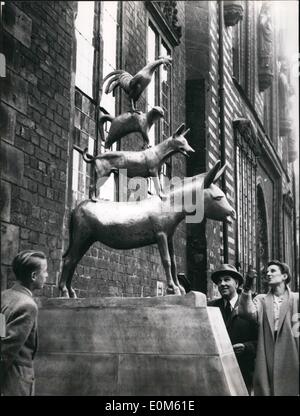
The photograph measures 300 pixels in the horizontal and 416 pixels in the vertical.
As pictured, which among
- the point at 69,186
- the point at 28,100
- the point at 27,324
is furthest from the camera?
the point at 69,186

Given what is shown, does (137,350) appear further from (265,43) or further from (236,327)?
(265,43)

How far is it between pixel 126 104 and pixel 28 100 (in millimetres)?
4013

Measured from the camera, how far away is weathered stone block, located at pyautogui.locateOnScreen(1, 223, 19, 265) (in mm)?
5506

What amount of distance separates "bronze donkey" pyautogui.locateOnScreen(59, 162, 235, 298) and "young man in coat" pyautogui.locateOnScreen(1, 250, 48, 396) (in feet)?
4.03

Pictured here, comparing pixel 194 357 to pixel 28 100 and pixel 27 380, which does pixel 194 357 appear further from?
pixel 28 100

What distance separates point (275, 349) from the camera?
5355 mm

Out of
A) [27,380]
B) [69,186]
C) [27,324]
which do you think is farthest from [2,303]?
[69,186]

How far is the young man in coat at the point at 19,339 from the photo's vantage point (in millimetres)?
3857

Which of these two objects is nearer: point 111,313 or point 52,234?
point 111,313

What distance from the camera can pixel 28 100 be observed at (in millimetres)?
6188

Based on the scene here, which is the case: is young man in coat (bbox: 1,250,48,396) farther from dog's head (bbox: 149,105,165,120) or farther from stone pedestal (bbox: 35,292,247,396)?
dog's head (bbox: 149,105,165,120)

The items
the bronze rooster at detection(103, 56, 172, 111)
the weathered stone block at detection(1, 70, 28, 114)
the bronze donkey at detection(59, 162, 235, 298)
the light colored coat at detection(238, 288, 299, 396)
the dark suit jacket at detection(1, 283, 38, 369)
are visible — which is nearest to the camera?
the dark suit jacket at detection(1, 283, 38, 369)

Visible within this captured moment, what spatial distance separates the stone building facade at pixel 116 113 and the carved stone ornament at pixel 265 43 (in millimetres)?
73

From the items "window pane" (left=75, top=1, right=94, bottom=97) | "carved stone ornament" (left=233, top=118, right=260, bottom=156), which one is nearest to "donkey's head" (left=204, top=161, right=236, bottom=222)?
"window pane" (left=75, top=1, right=94, bottom=97)
